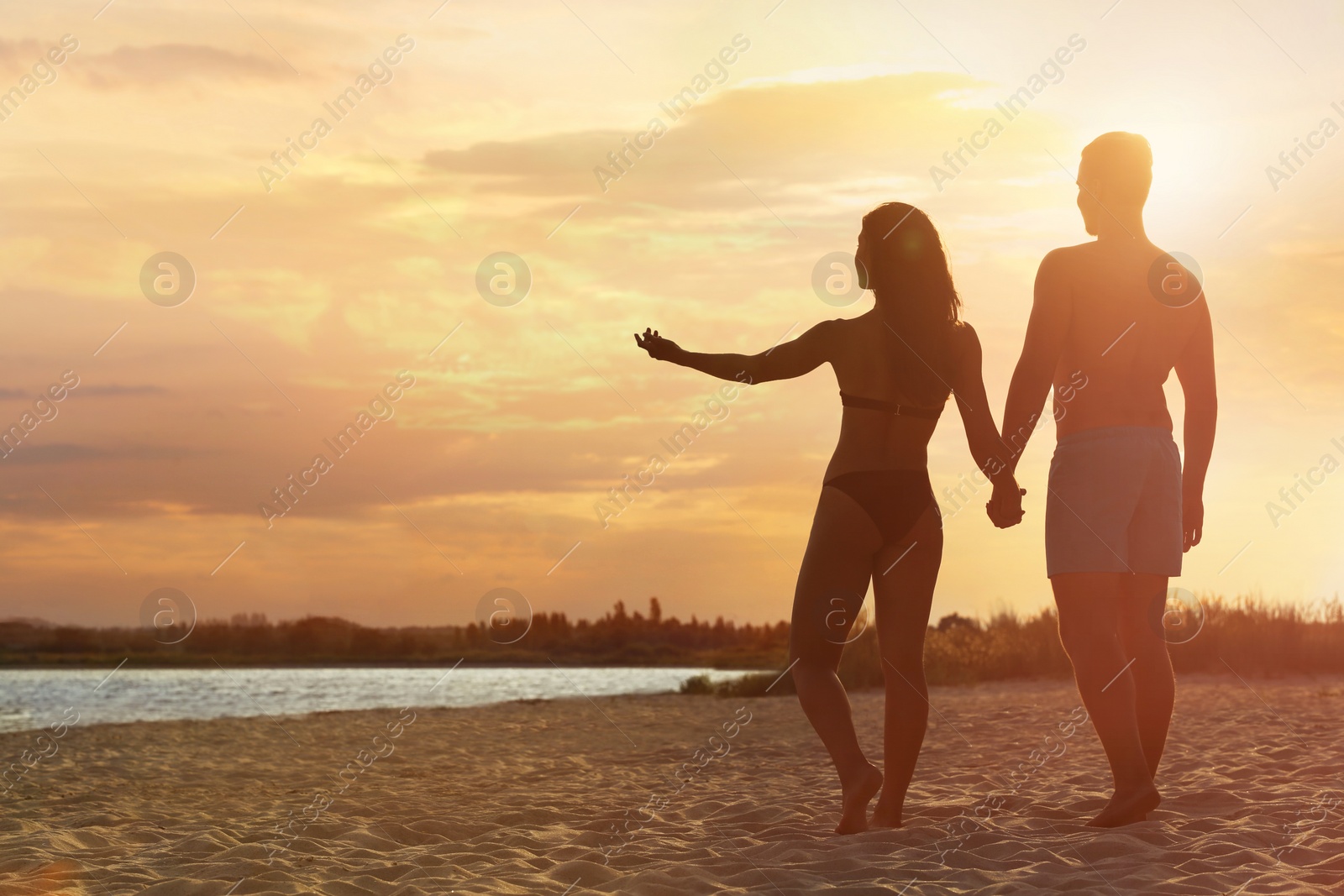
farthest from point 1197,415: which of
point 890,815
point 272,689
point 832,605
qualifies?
point 272,689

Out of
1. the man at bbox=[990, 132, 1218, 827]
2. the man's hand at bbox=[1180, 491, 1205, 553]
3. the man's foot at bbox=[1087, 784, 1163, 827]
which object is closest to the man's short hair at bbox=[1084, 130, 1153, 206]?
the man at bbox=[990, 132, 1218, 827]

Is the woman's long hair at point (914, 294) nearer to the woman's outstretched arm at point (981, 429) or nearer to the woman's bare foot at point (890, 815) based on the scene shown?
the woman's outstretched arm at point (981, 429)

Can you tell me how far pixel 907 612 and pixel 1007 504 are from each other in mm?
588

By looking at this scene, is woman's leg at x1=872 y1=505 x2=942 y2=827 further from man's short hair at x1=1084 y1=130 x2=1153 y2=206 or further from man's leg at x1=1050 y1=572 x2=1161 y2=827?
man's short hair at x1=1084 y1=130 x2=1153 y2=206

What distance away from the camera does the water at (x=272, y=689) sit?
14.1 m

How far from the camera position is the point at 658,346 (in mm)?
4023

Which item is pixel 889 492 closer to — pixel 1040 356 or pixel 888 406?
pixel 888 406

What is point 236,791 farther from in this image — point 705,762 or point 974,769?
point 974,769

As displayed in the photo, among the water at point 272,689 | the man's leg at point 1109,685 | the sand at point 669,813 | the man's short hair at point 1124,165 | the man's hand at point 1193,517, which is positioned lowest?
the water at point 272,689

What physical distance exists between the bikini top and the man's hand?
A: 4.12 feet

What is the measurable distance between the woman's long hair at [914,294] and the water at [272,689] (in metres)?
11.3

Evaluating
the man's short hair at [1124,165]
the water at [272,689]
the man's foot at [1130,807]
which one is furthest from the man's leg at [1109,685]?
the water at [272,689]

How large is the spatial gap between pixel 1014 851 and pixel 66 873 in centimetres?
359

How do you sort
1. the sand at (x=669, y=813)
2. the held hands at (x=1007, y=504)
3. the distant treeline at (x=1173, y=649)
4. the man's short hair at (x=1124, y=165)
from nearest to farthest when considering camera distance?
the sand at (x=669, y=813)
the held hands at (x=1007, y=504)
the man's short hair at (x=1124, y=165)
the distant treeline at (x=1173, y=649)
